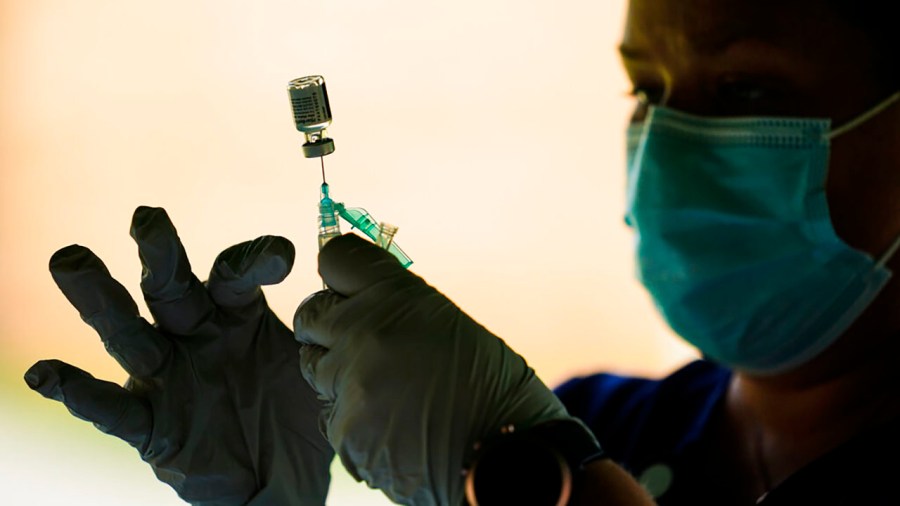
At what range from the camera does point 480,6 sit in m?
3.39

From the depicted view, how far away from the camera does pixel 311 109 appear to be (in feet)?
3.90

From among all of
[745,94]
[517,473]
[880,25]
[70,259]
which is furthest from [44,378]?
[880,25]

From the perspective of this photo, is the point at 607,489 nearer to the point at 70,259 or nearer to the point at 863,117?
the point at 863,117

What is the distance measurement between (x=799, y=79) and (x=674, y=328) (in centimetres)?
30

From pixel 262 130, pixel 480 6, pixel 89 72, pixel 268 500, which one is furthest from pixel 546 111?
pixel 268 500

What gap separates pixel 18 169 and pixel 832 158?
324cm

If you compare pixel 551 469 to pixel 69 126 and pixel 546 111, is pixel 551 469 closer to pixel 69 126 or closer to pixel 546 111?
pixel 546 111

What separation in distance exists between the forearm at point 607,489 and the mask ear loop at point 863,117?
42 cm

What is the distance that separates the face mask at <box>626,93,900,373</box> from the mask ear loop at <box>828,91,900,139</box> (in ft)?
0.05

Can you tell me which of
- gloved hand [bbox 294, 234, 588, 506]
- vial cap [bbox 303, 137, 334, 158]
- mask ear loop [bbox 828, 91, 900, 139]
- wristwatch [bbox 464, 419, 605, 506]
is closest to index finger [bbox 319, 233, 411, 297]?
gloved hand [bbox 294, 234, 588, 506]

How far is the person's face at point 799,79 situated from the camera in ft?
3.09

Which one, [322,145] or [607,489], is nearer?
[607,489]

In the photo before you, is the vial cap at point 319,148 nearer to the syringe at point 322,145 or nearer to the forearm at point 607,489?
the syringe at point 322,145

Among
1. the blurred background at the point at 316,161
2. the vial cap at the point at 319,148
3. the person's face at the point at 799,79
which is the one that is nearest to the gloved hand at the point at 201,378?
the vial cap at the point at 319,148
